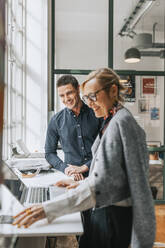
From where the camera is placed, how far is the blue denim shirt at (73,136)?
218 cm

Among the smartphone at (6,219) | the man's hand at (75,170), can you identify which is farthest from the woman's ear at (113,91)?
the man's hand at (75,170)

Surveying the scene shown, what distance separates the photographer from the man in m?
2.14

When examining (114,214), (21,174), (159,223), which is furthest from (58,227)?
(159,223)

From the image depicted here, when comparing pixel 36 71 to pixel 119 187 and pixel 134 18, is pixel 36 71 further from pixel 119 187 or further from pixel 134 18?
pixel 119 187

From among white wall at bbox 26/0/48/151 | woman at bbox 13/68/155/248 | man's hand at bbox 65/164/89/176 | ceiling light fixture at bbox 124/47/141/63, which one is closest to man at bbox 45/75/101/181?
man's hand at bbox 65/164/89/176

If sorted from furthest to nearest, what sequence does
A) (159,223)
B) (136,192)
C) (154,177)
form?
(154,177) < (159,223) < (136,192)

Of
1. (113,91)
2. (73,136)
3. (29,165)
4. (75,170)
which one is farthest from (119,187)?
(29,165)

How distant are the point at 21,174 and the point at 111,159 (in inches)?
46.0

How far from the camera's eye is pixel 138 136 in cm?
115

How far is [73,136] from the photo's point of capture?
2.21 metres

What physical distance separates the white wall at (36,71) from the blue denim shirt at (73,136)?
1875 millimetres

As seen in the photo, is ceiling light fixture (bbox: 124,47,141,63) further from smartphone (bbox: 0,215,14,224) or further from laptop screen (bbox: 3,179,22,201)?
smartphone (bbox: 0,215,14,224)

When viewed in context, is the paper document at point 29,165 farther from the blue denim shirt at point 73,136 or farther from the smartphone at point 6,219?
the smartphone at point 6,219

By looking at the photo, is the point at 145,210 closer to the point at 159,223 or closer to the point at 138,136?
the point at 138,136
